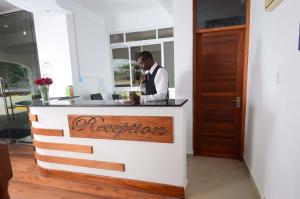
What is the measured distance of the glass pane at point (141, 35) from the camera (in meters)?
5.07

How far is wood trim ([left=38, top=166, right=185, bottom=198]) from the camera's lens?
214cm

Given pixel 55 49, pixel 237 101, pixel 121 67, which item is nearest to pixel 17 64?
pixel 55 49

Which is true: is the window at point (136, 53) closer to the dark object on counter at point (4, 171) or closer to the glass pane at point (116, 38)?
the glass pane at point (116, 38)

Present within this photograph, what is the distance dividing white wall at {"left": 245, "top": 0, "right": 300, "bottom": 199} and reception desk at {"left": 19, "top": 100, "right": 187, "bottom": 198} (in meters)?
0.86

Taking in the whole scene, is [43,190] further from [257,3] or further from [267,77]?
[257,3]

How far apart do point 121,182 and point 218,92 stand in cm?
207

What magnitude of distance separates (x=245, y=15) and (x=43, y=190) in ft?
12.7

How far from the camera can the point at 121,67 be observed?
5598mm

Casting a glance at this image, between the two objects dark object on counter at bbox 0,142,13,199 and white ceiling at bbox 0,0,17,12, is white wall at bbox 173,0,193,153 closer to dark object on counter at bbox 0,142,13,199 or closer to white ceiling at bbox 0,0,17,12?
dark object on counter at bbox 0,142,13,199

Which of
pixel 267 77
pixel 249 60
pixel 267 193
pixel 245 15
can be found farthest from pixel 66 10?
pixel 267 193

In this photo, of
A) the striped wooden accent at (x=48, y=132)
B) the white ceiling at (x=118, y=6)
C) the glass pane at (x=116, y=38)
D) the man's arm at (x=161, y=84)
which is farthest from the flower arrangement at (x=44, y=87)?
the glass pane at (x=116, y=38)

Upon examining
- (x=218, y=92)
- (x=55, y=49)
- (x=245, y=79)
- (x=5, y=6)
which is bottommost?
(x=218, y=92)

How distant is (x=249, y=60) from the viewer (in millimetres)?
2656

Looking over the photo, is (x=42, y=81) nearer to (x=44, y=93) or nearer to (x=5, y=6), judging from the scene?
(x=44, y=93)
